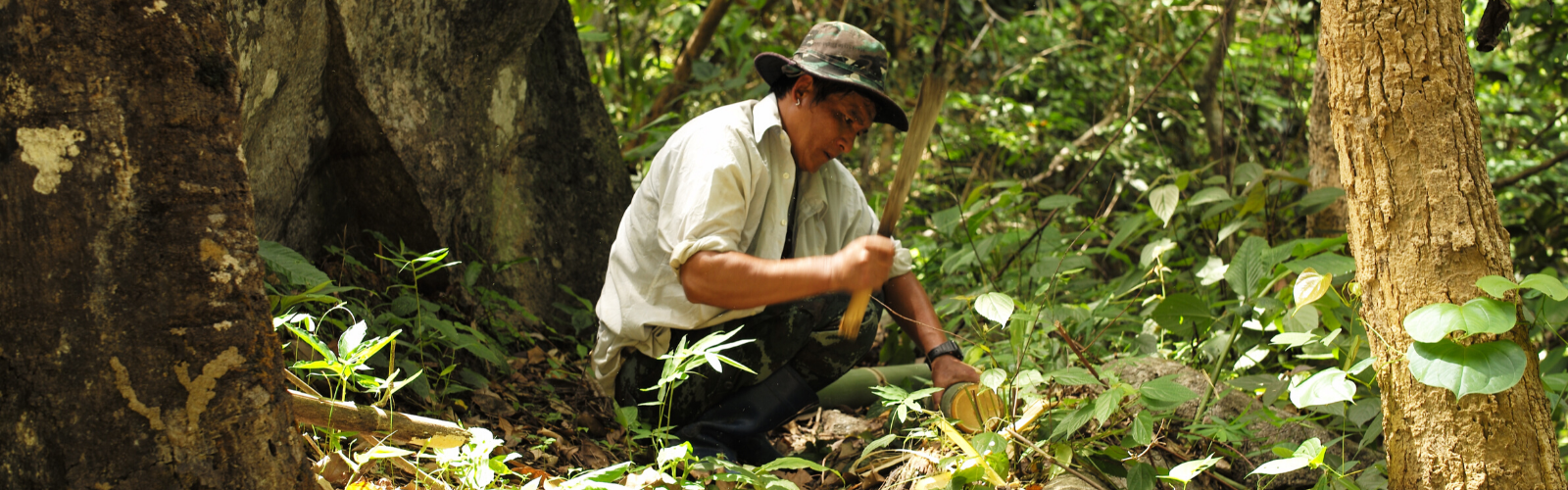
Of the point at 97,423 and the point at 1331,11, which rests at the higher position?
the point at 1331,11

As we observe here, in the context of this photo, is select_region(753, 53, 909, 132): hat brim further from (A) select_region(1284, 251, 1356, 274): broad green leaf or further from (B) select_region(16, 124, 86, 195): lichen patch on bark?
(B) select_region(16, 124, 86, 195): lichen patch on bark

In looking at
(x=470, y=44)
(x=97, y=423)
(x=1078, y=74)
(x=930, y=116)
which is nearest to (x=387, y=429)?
(x=97, y=423)

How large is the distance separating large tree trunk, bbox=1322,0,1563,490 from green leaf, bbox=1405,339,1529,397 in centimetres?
5

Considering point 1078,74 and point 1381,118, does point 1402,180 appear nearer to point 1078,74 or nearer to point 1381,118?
point 1381,118

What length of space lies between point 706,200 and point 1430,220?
4.30 ft

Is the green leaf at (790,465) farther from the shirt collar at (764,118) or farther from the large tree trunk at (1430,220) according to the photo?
the large tree trunk at (1430,220)

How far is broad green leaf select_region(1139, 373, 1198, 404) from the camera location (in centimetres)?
183

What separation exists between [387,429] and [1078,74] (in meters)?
4.92

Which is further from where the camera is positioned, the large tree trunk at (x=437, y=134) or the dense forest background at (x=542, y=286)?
the large tree trunk at (x=437, y=134)

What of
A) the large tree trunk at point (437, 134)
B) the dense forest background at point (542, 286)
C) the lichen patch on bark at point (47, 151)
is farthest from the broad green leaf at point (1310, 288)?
the large tree trunk at point (437, 134)

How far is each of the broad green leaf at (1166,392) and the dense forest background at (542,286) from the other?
0.05ft

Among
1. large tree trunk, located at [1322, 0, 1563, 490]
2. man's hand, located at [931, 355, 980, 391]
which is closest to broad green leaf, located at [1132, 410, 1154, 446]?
large tree trunk, located at [1322, 0, 1563, 490]

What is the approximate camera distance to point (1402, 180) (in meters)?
1.58

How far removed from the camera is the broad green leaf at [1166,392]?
6.01ft
